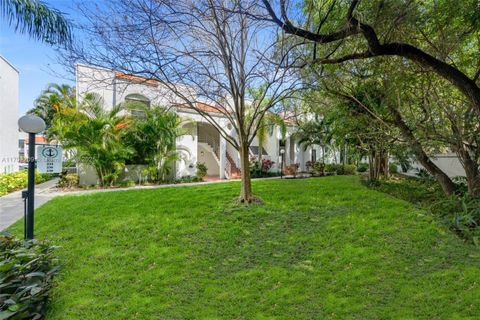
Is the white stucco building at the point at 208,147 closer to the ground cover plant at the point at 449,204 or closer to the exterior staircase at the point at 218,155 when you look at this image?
the exterior staircase at the point at 218,155

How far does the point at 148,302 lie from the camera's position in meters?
3.88

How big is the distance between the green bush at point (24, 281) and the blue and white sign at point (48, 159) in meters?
1.81

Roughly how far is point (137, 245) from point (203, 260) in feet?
5.28

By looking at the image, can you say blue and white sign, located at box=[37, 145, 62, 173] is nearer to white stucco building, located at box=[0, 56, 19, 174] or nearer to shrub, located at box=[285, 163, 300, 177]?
white stucco building, located at box=[0, 56, 19, 174]

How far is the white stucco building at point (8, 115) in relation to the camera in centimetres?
1556

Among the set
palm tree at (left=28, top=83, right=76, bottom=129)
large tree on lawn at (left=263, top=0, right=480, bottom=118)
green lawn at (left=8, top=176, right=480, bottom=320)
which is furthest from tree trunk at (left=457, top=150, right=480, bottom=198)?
palm tree at (left=28, top=83, right=76, bottom=129)

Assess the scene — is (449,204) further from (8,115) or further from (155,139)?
(8,115)

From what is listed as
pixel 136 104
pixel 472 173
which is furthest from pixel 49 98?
pixel 472 173

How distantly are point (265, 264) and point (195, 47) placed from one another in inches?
231

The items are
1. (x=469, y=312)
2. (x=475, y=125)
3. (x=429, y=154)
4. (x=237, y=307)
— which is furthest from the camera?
(x=429, y=154)

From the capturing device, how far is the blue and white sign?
601 centimetres

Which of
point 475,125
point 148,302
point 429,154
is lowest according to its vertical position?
point 148,302

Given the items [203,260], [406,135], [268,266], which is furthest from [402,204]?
[203,260]

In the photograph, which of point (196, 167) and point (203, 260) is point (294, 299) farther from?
point (196, 167)
